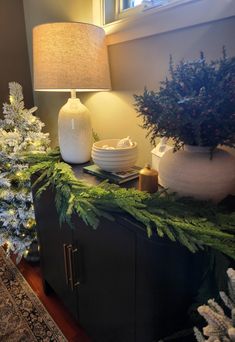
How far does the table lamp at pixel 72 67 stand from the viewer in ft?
3.59

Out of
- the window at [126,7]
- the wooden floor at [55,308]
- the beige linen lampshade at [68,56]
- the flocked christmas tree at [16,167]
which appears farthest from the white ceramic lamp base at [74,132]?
the wooden floor at [55,308]

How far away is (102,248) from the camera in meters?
0.87

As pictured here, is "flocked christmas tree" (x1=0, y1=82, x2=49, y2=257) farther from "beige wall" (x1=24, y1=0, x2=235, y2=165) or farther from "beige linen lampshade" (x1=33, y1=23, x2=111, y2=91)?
"beige linen lampshade" (x1=33, y1=23, x2=111, y2=91)

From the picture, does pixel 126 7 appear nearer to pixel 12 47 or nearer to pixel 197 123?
pixel 12 47

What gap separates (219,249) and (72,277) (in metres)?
0.73

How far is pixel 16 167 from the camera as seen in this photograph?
1566 millimetres

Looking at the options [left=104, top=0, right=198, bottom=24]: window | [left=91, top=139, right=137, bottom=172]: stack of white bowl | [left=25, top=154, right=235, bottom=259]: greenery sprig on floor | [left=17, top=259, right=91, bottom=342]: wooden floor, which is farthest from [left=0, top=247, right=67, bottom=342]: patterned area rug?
[left=104, top=0, right=198, bottom=24]: window

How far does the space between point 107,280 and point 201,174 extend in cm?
52

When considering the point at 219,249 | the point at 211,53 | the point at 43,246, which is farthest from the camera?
the point at 43,246

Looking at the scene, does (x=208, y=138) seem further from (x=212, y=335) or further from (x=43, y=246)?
(x=43, y=246)

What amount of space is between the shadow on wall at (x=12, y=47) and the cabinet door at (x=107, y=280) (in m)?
1.45

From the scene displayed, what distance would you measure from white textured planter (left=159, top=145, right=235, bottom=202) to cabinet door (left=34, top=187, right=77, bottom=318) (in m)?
0.53

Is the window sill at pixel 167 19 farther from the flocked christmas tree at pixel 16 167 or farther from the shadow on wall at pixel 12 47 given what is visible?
the shadow on wall at pixel 12 47

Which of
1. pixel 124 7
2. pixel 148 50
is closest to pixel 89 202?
pixel 148 50
